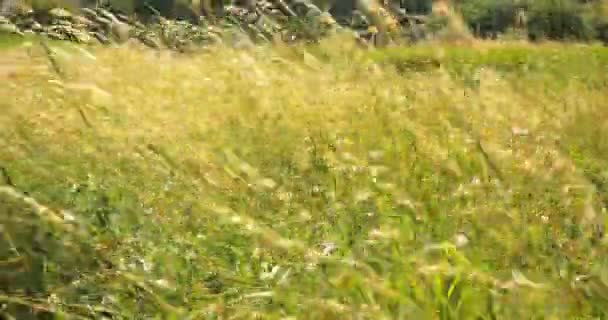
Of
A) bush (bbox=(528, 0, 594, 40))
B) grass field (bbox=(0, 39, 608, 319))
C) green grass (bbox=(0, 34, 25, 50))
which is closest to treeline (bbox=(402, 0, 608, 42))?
bush (bbox=(528, 0, 594, 40))

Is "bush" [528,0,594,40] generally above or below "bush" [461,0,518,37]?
above

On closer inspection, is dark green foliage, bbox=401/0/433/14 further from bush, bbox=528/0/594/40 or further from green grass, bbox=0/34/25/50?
green grass, bbox=0/34/25/50

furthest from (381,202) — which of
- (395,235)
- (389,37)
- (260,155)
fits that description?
(389,37)

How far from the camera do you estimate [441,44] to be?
2.16 meters

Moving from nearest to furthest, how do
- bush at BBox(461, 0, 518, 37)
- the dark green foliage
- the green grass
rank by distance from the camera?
the green grass
the dark green foliage
bush at BBox(461, 0, 518, 37)

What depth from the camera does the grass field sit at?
1.20m

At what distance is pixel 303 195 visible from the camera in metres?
1.80

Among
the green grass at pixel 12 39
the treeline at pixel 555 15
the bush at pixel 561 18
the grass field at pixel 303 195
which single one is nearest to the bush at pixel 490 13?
the treeline at pixel 555 15

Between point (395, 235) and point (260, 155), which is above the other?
point (395, 235)

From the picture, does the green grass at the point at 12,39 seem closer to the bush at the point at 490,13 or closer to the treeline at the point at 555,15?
the treeline at the point at 555,15

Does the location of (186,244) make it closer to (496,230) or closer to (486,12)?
(496,230)

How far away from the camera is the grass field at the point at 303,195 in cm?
120

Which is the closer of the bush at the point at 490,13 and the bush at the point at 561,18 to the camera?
the bush at the point at 561,18

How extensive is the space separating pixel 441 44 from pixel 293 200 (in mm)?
677
